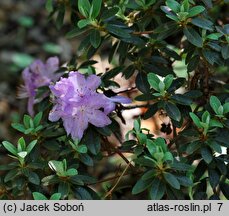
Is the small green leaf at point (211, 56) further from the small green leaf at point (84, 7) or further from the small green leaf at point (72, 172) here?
the small green leaf at point (72, 172)

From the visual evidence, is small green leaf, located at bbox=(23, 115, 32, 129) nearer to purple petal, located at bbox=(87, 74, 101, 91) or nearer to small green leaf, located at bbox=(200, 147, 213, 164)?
purple petal, located at bbox=(87, 74, 101, 91)

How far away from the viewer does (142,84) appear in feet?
6.15

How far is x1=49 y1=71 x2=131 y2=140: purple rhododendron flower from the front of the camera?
5.52 feet

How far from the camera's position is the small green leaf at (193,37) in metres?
1.66

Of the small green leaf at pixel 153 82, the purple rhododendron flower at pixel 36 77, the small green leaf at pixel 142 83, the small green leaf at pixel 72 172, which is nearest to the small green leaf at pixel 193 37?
the small green leaf at pixel 153 82

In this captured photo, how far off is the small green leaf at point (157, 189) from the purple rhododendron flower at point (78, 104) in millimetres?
259

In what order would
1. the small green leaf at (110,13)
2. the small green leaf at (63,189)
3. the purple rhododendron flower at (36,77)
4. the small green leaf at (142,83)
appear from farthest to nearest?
the purple rhododendron flower at (36,77), the small green leaf at (142,83), the small green leaf at (110,13), the small green leaf at (63,189)

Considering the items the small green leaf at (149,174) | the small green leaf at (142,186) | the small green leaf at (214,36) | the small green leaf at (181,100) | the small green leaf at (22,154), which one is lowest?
the small green leaf at (142,186)

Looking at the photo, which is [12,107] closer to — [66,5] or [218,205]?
[66,5]

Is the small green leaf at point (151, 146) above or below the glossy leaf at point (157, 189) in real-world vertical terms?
above

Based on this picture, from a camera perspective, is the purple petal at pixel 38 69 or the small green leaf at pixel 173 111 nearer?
the small green leaf at pixel 173 111

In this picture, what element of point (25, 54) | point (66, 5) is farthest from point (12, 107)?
point (66, 5)

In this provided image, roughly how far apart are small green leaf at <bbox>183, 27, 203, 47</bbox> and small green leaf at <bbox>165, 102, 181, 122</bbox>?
0.18 m

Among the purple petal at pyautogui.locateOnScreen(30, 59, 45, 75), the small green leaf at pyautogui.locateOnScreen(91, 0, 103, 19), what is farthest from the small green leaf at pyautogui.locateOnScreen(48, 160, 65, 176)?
the purple petal at pyautogui.locateOnScreen(30, 59, 45, 75)
